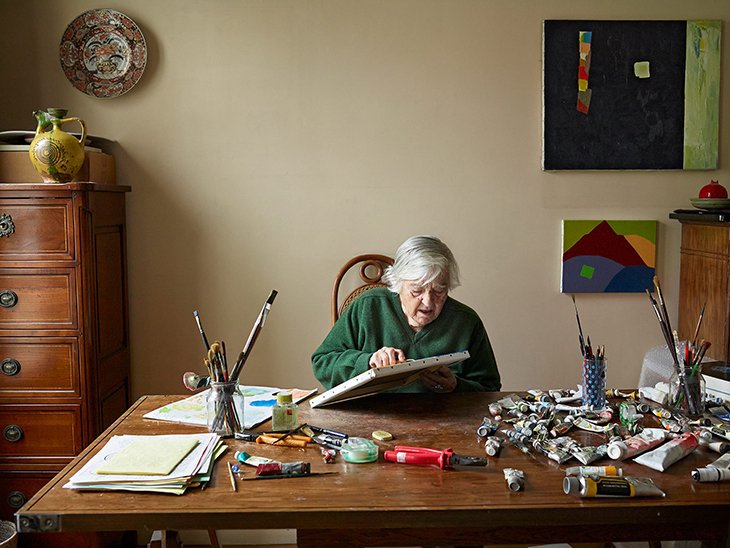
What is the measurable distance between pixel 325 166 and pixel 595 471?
6.33ft

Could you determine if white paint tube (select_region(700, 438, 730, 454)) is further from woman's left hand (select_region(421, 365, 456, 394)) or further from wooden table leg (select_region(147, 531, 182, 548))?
wooden table leg (select_region(147, 531, 182, 548))

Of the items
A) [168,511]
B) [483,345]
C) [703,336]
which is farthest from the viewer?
[703,336]

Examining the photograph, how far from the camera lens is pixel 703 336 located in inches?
110

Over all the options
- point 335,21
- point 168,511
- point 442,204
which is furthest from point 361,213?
point 168,511

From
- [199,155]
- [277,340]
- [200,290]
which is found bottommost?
[277,340]

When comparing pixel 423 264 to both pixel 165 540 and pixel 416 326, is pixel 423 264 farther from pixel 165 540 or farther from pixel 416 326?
pixel 165 540

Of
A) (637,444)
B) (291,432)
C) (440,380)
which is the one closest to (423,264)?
(440,380)

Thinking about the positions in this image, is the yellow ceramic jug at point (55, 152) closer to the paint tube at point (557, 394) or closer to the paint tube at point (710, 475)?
the paint tube at point (557, 394)

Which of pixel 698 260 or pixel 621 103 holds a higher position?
pixel 621 103

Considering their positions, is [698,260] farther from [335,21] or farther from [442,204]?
[335,21]

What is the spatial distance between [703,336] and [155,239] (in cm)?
248

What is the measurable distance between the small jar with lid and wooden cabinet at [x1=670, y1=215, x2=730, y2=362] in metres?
1.92

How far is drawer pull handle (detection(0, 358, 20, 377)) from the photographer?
2434 mm

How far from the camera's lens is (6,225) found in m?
2.39
